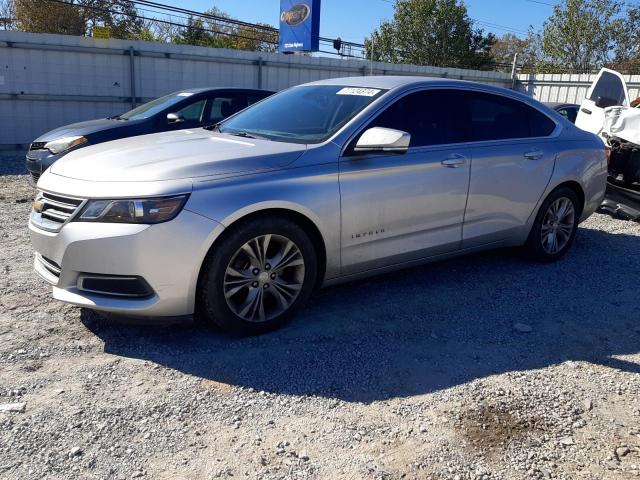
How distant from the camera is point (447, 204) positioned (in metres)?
4.49

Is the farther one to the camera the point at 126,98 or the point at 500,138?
the point at 126,98

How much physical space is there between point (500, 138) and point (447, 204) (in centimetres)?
91

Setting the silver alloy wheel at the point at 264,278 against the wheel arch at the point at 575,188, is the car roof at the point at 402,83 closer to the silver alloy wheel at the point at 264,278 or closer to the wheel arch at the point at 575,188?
the wheel arch at the point at 575,188

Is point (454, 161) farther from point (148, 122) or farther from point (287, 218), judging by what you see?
point (148, 122)

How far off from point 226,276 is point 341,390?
3.19 feet

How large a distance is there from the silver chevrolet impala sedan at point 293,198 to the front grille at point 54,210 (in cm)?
1

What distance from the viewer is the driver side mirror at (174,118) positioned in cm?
766

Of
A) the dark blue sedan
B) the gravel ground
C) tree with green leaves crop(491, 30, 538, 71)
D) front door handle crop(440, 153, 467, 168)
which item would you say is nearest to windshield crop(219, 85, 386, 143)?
front door handle crop(440, 153, 467, 168)

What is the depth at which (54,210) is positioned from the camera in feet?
11.8

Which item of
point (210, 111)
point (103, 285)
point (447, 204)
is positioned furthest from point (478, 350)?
point (210, 111)

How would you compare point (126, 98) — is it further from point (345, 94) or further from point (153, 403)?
point (153, 403)

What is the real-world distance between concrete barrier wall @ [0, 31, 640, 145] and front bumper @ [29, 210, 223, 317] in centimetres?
1050

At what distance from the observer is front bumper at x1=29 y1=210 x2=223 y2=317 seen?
10.7ft

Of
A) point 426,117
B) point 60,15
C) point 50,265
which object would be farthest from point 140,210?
point 60,15
